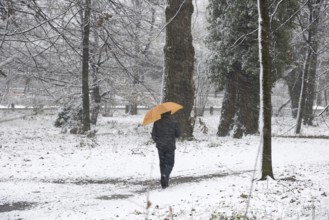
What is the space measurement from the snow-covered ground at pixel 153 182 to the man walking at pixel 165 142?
408mm

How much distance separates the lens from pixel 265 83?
8828 mm

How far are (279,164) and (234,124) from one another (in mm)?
7716

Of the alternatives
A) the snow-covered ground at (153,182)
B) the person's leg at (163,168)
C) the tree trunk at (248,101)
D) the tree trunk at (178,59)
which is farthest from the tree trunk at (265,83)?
the tree trunk at (248,101)

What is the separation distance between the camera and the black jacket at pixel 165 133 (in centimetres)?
936

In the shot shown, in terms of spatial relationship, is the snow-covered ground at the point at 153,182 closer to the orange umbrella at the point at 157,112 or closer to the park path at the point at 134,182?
the park path at the point at 134,182

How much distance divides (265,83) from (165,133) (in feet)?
7.87

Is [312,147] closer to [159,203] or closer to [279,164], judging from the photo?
[279,164]

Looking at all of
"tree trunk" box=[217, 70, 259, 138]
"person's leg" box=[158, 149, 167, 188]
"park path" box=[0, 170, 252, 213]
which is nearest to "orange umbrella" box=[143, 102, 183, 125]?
"person's leg" box=[158, 149, 167, 188]

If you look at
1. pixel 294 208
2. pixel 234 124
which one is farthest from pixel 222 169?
pixel 234 124

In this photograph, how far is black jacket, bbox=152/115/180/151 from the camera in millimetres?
9359

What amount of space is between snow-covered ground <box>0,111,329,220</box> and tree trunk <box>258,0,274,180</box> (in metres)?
0.51

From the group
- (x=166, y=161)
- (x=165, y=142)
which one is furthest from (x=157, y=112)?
(x=166, y=161)

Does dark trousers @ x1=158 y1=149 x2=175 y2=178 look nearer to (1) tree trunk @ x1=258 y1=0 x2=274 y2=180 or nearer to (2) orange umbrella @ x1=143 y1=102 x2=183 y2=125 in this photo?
(2) orange umbrella @ x1=143 y1=102 x2=183 y2=125

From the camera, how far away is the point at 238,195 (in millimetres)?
8305
